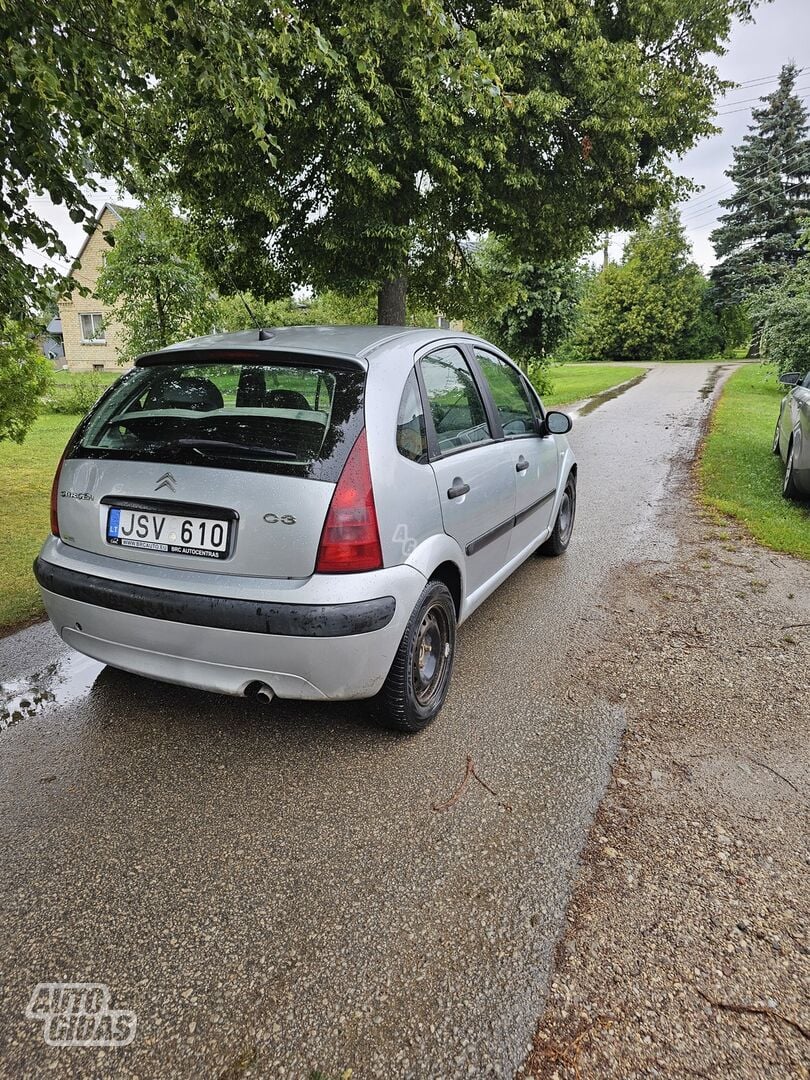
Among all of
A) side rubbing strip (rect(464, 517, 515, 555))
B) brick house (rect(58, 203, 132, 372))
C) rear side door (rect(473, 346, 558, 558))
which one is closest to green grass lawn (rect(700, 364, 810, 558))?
rear side door (rect(473, 346, 558, 558))

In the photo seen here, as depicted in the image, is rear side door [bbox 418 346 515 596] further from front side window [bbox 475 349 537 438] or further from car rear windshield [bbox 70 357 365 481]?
car rear windshield [bbox 70 357 365 481]

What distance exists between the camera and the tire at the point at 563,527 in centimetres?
534

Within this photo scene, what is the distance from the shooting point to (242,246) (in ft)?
33.4

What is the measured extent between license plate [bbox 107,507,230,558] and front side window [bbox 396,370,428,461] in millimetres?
803

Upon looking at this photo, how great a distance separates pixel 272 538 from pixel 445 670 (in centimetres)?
121

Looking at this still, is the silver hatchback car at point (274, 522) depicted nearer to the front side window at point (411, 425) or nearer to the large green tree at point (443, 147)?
the front side window at point (411, 425)

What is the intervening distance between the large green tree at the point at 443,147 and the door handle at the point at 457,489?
6.07 meters

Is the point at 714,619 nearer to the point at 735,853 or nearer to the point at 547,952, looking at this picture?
the point at 735,853

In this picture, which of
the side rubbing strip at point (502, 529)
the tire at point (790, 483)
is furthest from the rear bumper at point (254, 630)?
the tire at point (790, 483)

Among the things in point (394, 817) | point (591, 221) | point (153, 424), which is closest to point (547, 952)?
point (394, 817)

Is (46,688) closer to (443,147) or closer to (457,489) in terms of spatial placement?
(457,489)

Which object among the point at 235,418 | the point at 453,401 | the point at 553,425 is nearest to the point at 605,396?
the point at 553,425

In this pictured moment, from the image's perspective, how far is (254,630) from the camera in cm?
236

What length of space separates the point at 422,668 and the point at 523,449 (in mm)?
1780
